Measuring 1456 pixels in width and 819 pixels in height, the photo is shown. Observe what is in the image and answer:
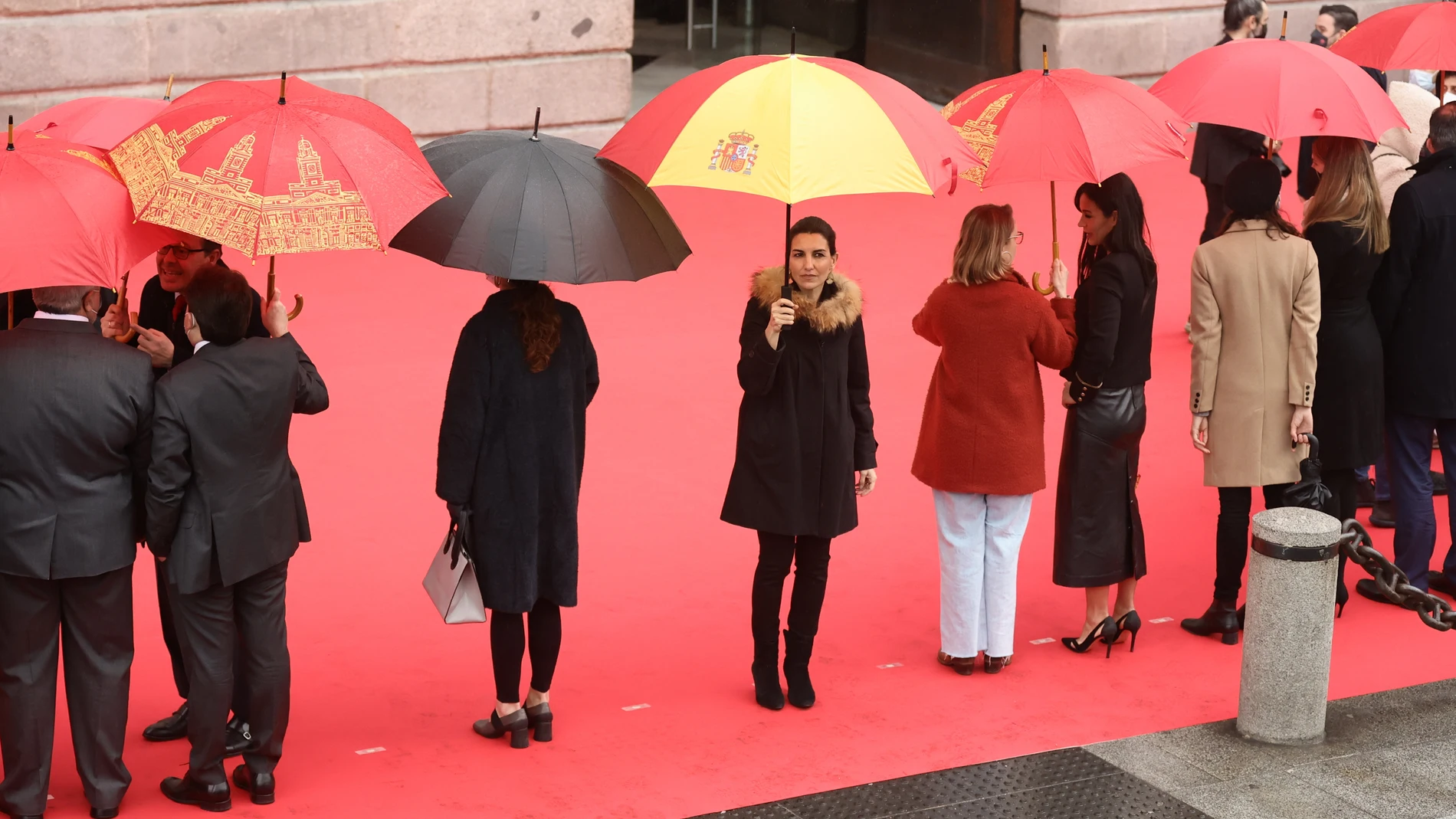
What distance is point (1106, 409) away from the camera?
6.62 meters

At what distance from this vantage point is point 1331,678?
664 centimetres

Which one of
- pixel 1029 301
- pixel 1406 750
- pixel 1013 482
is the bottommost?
pixel 1406 750

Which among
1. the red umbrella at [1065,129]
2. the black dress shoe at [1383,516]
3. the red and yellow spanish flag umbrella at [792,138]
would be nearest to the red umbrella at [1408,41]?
the black dress shoe at [1383,516]

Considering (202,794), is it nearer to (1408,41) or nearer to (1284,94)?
(1284,94)

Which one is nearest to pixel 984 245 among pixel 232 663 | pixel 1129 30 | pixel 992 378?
pixel 992 378

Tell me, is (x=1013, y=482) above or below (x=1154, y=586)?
above

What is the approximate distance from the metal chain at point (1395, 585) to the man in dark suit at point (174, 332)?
12.6ft

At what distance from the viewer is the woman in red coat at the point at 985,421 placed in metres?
6.33

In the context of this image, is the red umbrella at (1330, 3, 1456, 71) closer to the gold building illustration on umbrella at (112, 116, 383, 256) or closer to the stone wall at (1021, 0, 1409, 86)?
→ the gold building illustration on umbrella at (112, 116, 383, 256)

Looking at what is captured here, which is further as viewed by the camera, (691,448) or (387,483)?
(691,448)

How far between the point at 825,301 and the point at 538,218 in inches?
42.6

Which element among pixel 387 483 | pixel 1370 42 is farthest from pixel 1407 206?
pixel 387 483

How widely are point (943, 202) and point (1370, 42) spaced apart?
20.4 ft

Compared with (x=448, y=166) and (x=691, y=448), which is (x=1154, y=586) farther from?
(x=448, y=166)
